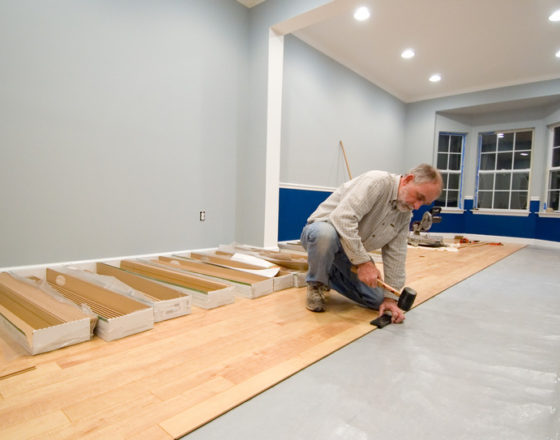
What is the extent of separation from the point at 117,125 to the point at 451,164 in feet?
22.4

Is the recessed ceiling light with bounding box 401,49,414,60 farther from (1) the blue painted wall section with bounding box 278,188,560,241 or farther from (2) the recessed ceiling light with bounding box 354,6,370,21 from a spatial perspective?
(1) the blue painted wall section with bounding box 278,188,560,241

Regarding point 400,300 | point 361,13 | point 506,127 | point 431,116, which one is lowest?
point 400,300

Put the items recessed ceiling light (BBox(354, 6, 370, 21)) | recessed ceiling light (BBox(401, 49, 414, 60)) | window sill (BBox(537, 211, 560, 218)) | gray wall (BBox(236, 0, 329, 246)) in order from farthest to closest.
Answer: window sill (BBox(537, 211, 560, 218)) < recessed ceiling light (BBox(401, 49, 414, 60)) < recessed ceiling light (BBox(354, 6, 370, 21)) < gray wall (BBox(236, 0, 329, 246))

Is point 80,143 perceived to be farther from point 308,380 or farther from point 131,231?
point 308,380

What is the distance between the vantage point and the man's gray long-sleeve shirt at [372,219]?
5.44 feet

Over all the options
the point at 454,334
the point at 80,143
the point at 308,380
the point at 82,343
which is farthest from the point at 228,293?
the point at 80,143

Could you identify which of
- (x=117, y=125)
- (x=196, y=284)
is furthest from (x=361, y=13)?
(x=196, y=284)

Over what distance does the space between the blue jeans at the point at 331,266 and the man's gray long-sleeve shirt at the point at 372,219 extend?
87 mm

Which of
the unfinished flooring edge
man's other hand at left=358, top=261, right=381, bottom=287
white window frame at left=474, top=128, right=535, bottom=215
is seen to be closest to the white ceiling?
white window frame at left=474, top=128, right=535, bottom=215

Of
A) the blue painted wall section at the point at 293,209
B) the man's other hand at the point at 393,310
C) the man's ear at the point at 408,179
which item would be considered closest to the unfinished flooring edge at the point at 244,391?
the man's other hand at the point at 393,310

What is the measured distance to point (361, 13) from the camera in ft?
12.9

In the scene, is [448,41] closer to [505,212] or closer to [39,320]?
[505,212]

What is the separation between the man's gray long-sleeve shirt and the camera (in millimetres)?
1658

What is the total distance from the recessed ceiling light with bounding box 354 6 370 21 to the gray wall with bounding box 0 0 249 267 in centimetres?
134
